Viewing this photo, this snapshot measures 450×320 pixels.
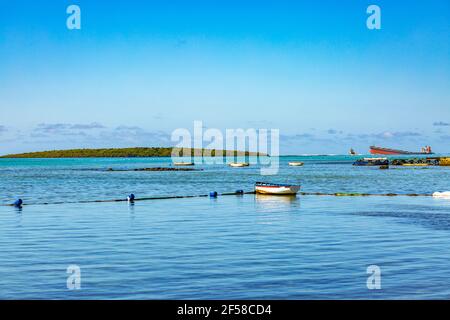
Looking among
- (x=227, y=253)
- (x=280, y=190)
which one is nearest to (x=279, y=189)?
(x=280, y=190)

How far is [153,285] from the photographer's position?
69.9ft

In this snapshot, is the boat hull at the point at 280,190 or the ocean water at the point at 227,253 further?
the boat hull at the point at 280,190

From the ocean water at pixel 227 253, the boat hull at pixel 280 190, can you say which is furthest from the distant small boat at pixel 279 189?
the ocean water at pixel 227 253

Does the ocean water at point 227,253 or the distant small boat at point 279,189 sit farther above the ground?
the distant small boat at point 279,189

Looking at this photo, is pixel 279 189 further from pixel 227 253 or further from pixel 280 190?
pixel 227 253

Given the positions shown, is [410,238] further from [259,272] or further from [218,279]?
[218,279]

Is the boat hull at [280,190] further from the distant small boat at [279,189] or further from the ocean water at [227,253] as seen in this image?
the ocean water at [227,253]

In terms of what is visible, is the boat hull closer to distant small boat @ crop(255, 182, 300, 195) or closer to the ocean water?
distant small boat @ crop(255, 182, 300, 195)

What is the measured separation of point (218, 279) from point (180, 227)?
17.4 m

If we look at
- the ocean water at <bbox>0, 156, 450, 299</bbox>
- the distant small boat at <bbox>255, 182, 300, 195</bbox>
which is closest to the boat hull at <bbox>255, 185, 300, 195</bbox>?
the distant small boat at <bbox>255, 182, 300, 195</bbox>

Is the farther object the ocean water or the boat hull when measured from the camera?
the boat hull

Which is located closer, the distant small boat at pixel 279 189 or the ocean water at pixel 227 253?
the ocean water at pixel 227 253
